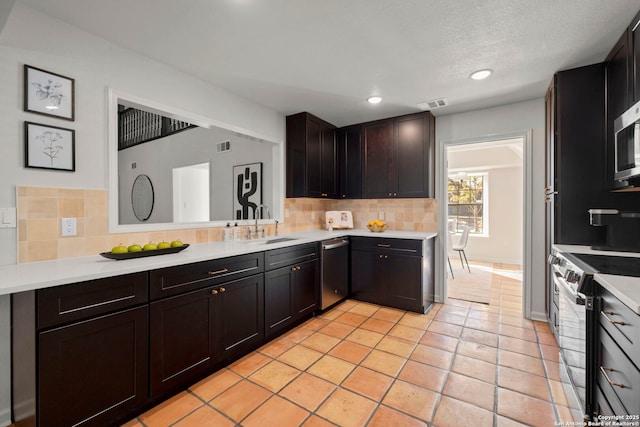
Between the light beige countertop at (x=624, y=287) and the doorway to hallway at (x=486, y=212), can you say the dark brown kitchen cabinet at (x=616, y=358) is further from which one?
the doorway to hallway at (x=486, y=212)

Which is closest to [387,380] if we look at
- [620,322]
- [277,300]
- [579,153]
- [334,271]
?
[277,300]

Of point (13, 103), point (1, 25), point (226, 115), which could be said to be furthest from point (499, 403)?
point (1, 25)

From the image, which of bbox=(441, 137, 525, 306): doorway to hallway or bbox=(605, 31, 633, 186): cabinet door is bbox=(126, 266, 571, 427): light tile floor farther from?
bbox=(441, 137, 525, 306): doorway to hallway

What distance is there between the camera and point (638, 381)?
1025 mm

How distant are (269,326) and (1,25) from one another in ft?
8.56

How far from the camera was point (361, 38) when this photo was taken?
197cm

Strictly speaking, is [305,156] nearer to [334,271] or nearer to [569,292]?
[334,271]

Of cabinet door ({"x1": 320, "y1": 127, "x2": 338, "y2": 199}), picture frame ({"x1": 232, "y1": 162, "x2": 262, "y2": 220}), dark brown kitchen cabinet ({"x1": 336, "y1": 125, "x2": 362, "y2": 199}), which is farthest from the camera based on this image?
picture frame ({"x1": 232, "y1": 162, "x2": 262, "y2": 220})

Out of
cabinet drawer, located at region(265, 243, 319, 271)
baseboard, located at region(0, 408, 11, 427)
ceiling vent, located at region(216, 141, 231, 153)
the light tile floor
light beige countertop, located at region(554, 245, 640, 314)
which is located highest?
ceiling vent, located at region(216, 141, 231, 153)

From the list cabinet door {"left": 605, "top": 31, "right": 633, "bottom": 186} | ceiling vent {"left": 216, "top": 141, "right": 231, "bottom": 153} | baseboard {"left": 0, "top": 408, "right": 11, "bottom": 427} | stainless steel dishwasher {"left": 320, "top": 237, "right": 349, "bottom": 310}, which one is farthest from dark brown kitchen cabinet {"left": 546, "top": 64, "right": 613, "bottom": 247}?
ceiling vent {"left": 216, "top": 141, "right": 231, "bottom": 153}

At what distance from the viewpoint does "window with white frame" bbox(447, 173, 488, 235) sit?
6457mm

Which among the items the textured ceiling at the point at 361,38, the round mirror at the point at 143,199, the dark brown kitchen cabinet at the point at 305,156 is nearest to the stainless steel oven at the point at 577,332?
the textured ceiling at the point at 361,38

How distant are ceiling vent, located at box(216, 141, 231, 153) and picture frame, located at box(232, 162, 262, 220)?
388 millimetres

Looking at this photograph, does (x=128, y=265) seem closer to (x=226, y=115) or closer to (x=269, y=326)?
(x=269, y=326)
